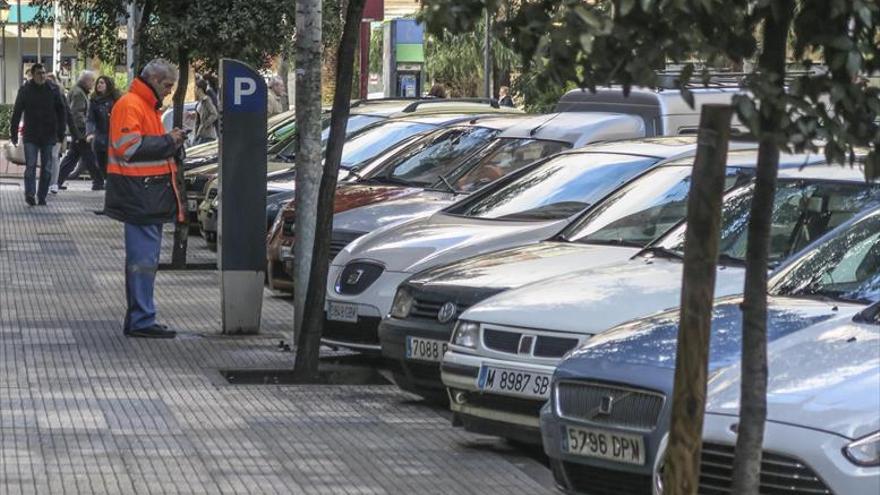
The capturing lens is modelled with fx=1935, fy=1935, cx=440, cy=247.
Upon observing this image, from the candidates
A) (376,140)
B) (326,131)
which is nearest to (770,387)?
(376,140)

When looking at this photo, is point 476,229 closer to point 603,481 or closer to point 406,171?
point 406,171

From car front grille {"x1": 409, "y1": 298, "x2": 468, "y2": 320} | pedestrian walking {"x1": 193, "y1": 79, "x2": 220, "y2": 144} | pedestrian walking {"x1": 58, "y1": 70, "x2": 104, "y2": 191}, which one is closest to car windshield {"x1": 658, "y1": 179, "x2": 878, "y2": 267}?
car front grille {"x1": 409, "y1": 298, "x2": 468, "y2": 320}

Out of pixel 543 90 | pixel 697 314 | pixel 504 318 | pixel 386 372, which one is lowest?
pixel 386 372

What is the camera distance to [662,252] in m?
10.1

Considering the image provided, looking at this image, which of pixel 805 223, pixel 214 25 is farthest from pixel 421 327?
pixel 214 25

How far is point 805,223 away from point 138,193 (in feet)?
18.0

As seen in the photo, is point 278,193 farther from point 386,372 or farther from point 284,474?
point 284,474

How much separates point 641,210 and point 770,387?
450cm

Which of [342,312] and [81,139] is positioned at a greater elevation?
[342,312]

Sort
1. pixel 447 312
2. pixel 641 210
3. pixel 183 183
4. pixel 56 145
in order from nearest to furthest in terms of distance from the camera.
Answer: pixel 447 312 → pixel 641 210 → pixel 183 183 → pixel 56 145

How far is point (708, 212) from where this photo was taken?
4.89 metres

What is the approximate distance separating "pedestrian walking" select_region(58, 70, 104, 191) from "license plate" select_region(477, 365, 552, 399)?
22.0 metres

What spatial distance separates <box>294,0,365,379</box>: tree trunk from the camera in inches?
468

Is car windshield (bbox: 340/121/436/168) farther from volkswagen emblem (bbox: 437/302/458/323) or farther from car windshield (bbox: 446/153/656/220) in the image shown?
volkswagen emblem (bbox: 437/302/458/323)
